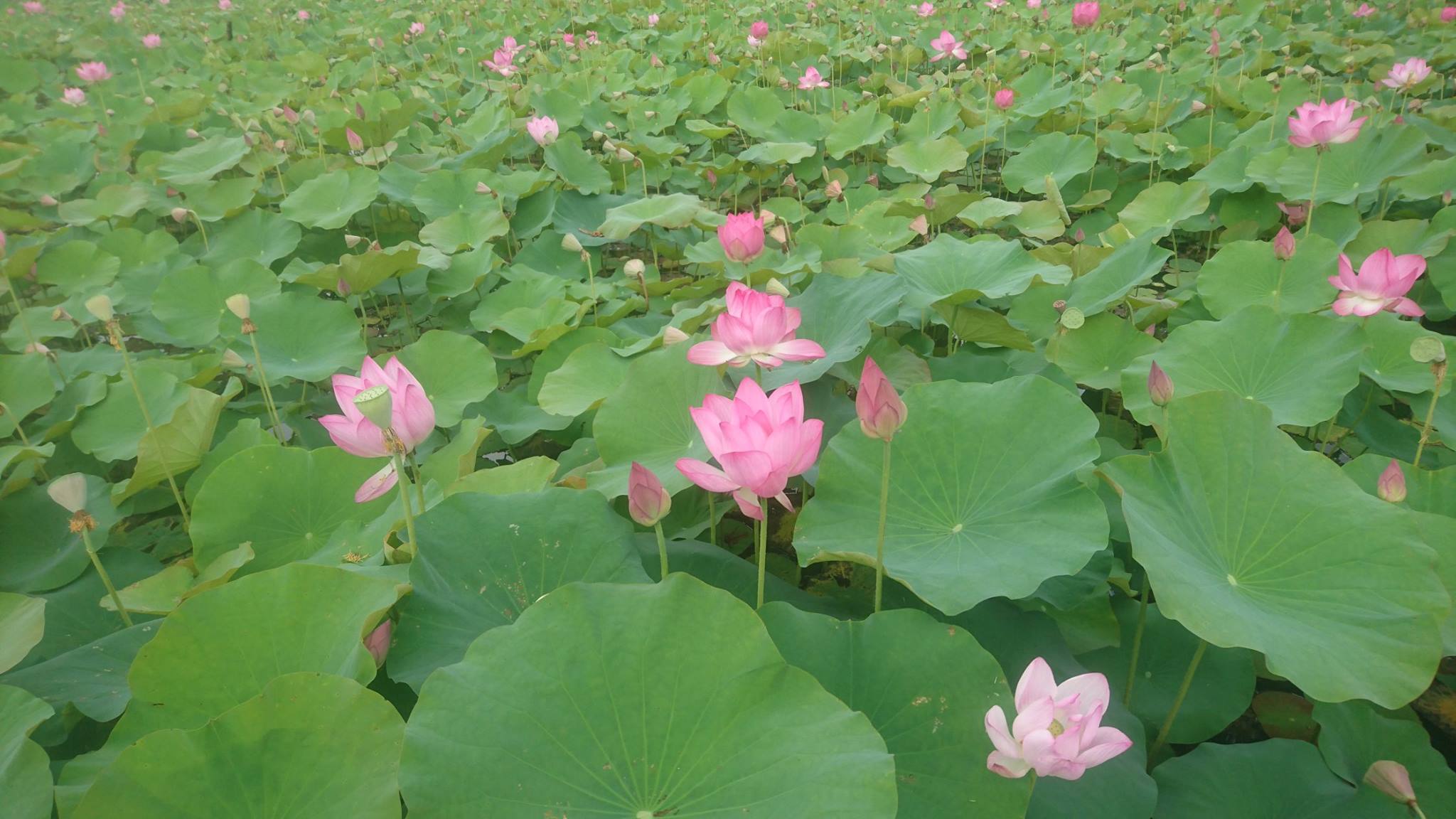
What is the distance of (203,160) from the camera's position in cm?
321

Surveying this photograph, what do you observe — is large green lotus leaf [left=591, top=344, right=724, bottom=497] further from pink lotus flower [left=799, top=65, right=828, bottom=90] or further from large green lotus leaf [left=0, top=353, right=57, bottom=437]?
pink lotus flower [left=799, top=65, right=828, bottom=90]

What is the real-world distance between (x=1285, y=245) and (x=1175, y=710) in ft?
3.93

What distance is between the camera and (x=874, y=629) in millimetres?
970

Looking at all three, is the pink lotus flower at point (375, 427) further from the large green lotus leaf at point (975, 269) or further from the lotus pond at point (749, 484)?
the large green lotus leaf at point (975, 269)

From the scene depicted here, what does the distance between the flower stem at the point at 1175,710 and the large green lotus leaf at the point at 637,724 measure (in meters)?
0.50

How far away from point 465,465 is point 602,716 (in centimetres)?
71

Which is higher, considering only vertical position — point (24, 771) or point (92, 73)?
point (24, 771)

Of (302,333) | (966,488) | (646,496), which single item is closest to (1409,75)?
(966,488)

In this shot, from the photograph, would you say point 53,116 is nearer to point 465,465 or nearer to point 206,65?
point 206,65

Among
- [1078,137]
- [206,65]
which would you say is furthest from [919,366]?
[206,65]

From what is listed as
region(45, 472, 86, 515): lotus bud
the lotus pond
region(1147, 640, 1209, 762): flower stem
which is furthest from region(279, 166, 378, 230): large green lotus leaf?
region(1147, 640, 1209, 762): flower stem

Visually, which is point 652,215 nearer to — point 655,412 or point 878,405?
point 655,412

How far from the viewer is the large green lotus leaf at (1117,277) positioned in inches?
70.6

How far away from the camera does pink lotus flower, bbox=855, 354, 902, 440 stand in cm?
93
